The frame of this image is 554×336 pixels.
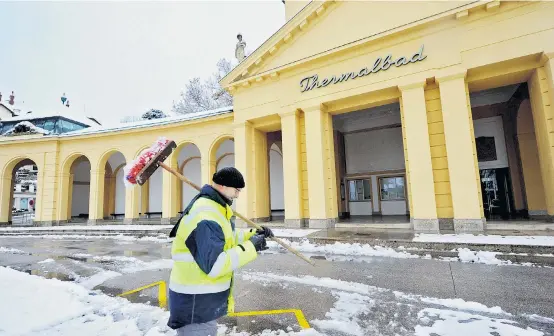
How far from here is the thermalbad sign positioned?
10.1m

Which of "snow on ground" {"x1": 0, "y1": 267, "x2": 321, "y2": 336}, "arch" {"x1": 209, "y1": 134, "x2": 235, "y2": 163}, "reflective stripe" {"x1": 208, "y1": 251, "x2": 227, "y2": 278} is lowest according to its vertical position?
"snow on ground" {"x1": 0, "y1": 267, "x2": 321, "y2": 336}

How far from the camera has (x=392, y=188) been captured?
16.0 metres

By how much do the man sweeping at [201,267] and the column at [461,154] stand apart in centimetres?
963

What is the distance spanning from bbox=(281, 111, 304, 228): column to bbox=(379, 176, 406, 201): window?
6.71m

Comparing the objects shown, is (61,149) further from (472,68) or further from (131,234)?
(472,68)

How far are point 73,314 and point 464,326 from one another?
16.4ft

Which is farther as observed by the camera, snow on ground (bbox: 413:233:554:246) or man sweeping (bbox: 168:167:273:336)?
snow on ground (bbox: 413:233:554:246)

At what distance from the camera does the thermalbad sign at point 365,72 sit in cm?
1009

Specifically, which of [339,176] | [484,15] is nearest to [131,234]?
[339,176]

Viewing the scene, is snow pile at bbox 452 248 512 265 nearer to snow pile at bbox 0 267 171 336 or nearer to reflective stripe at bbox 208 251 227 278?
snow pile at bbox 0 267 171 336

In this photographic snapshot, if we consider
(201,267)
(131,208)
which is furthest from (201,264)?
(131,208)

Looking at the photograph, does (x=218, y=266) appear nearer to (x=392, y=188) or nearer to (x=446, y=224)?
(x=446, y=224)

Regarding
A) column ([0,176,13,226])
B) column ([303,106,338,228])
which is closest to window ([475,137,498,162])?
column ([303,106,338,228])

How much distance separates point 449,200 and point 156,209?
19129mm
